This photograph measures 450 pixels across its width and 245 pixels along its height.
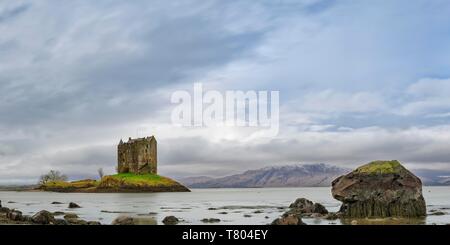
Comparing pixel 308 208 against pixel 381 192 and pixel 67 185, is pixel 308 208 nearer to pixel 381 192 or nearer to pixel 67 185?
pixel 381 192

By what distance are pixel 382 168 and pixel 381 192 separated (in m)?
2.22

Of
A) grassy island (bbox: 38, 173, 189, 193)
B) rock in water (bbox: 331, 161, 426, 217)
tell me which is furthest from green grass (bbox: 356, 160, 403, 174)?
grassy island (bbox: 38, 173, 189, 193)

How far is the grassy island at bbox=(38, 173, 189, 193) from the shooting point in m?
137

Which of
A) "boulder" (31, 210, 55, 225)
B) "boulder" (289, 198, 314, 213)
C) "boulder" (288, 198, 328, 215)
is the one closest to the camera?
"boulder" (31, 210, 55, 225)

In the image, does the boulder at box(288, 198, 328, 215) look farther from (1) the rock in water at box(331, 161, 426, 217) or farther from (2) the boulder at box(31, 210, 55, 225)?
(2) the boulder at box(31, 210, 55, 225)

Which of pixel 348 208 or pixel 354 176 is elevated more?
pixel 354 176

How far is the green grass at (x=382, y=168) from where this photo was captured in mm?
41219
